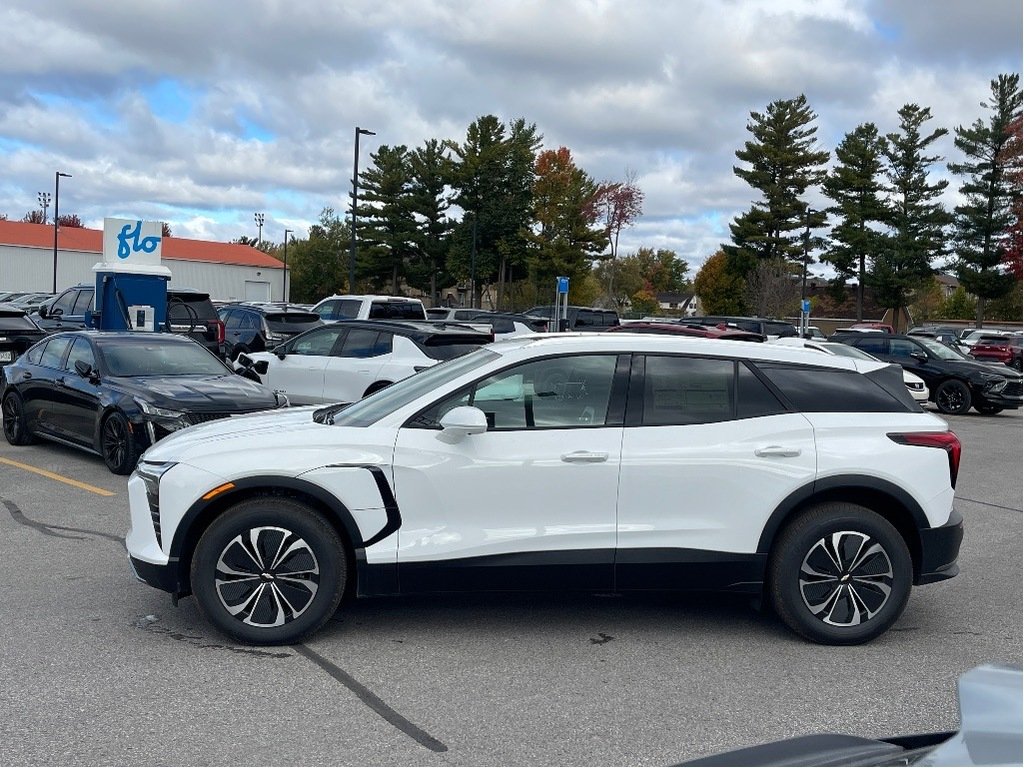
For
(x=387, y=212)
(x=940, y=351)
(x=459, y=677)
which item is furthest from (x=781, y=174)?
(x=459, y=677)

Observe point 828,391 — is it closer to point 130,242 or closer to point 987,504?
point 987,504

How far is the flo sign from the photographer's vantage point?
59.9 feet

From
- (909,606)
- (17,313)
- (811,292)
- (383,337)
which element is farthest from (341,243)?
(909,606)

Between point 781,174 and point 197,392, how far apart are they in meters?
61.0

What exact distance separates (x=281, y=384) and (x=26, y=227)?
245 feet

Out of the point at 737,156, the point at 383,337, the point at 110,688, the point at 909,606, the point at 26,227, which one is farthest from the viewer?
the point at 26,227

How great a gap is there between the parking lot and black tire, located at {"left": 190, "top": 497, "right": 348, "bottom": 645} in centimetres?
14

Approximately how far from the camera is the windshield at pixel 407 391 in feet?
17.6

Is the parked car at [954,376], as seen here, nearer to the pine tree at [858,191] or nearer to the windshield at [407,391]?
the windshield at [407,391]

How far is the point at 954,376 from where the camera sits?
20656mm

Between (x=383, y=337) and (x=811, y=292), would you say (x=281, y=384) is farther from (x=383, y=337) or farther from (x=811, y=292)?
(x=811, y=292)

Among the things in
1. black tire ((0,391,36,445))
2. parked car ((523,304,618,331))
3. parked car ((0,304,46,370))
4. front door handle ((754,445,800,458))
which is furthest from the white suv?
parked car ((523,304,618,331))

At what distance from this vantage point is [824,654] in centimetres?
519

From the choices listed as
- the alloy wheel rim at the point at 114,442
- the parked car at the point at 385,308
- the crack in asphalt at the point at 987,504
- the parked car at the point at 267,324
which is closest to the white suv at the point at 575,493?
the alloy wheel rim at the point at 114,442
